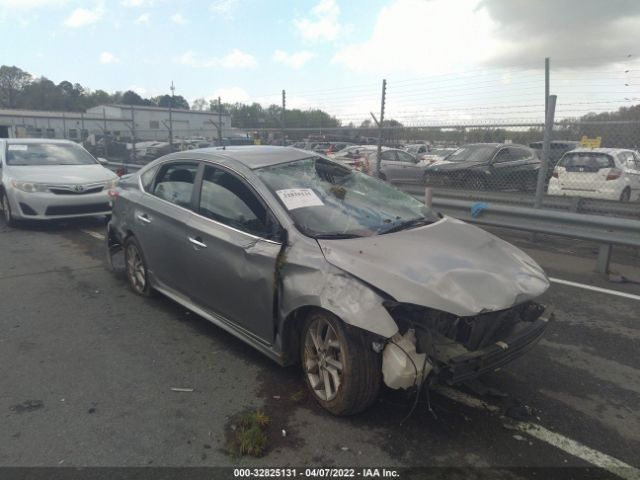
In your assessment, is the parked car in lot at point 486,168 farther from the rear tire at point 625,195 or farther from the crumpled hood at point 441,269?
the crumpled hood at point 441,269

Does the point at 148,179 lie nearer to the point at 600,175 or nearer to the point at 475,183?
the point at 475,183

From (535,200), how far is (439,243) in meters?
5.31

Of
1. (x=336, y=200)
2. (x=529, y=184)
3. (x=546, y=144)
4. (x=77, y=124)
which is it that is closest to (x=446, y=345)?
(x=336, y=200)

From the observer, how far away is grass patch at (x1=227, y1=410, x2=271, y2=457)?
102 inches

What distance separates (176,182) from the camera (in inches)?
174

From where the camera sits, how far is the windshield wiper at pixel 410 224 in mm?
3396

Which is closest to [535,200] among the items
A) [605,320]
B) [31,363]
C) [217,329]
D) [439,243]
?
[605,320]

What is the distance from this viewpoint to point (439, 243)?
3.21 meters

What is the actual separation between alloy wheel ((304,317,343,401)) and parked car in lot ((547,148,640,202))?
27.6ft

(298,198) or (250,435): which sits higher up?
(298,198)

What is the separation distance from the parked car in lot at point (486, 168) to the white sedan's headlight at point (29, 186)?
8080mm

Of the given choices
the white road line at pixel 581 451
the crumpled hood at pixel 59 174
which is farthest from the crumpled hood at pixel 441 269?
the crumpled hood at pixel 59 174

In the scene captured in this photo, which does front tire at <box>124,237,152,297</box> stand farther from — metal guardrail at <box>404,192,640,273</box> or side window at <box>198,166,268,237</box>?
metal guardrail at <box>404,192,640,273</box>

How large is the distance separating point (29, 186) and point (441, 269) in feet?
25.5
